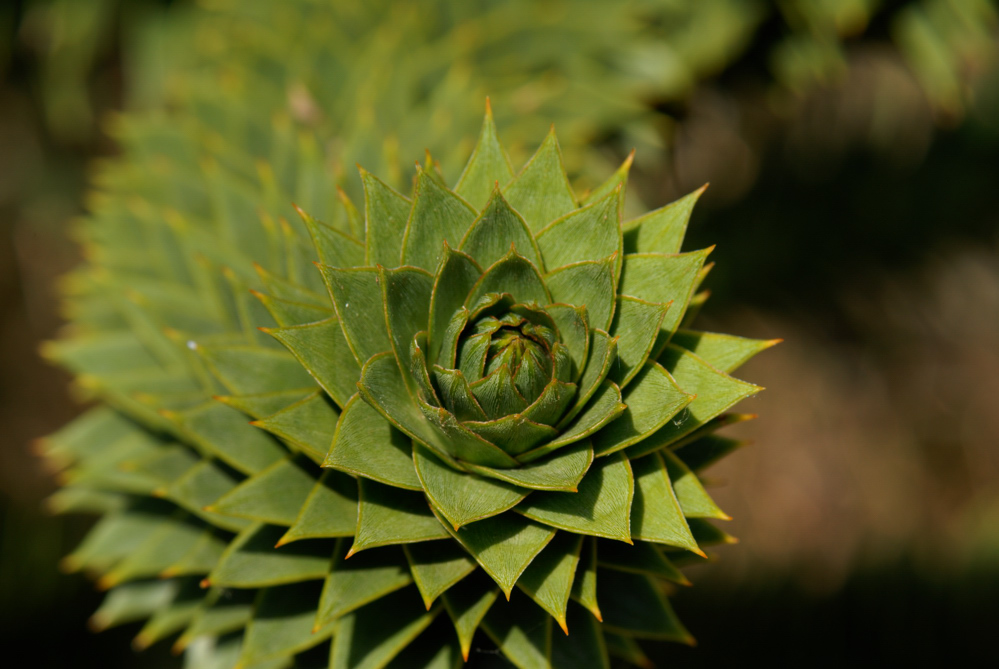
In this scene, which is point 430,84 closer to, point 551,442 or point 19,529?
point 551,442

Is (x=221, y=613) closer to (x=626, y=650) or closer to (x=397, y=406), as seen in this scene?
(x=397, y=406)

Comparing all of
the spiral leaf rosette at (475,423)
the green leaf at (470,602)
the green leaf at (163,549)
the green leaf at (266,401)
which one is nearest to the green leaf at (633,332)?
the spiral leaf rosette at (475,423)

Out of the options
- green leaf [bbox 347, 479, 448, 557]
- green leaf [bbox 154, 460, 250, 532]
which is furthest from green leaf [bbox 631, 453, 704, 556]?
green leaf [bbox 154, 460, 250, 532]

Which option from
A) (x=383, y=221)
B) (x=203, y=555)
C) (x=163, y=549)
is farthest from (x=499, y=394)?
(x=163, y=549)

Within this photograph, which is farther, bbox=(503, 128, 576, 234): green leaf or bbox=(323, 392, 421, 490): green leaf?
bbox=(503, 128, 576, 234): green leaf

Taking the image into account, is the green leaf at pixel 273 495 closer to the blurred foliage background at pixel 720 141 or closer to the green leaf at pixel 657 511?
the green leaf at pixel 657 511

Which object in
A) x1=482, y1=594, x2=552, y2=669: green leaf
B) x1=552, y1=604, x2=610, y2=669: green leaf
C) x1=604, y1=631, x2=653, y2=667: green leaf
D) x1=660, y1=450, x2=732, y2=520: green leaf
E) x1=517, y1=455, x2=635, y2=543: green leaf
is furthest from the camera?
x1=604, y1=631, x2=653, y2=667: green leaf

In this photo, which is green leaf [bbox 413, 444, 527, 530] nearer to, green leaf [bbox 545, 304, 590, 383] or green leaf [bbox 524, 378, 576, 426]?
green leaf [bbox 524, 378, 576, 426]
